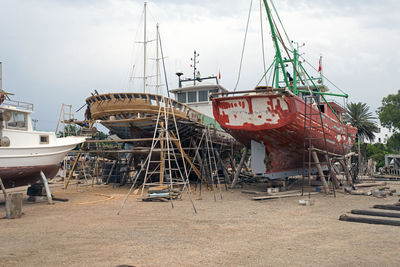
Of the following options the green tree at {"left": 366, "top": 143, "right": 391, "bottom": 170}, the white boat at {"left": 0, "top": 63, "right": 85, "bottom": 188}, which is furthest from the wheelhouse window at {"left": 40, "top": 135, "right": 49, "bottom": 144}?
the green tree at {"left": 366, "top": 143, "right": 391, "bottom": 170}

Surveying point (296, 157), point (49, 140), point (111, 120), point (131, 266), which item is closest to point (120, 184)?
point (111, 120)

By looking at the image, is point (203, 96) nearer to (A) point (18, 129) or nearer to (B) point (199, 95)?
(B) point (199, 95)

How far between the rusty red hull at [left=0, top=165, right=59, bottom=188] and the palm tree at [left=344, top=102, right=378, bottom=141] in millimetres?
40956

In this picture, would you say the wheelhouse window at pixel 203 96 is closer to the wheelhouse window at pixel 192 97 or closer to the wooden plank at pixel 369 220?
the wheelhouse window at pixel 192 97

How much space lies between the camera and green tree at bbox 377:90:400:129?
32.8 meters

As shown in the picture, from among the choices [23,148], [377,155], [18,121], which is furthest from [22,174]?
[377,155]

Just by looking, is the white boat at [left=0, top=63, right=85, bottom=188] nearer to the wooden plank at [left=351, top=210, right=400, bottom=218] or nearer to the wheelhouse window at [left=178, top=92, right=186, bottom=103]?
the wooden plank at [left=351, top=210, right=400, bottom=218]

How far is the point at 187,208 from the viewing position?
10188 mm

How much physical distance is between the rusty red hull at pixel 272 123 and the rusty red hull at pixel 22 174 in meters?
6.95

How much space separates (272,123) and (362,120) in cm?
3670

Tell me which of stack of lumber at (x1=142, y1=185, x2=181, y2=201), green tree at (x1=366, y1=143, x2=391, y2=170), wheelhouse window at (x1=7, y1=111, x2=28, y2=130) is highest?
wheelhouse window at (x1=7, y1=111, x2=28, y2=130)

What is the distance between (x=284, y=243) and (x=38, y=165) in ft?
29.5

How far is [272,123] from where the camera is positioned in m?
12.7

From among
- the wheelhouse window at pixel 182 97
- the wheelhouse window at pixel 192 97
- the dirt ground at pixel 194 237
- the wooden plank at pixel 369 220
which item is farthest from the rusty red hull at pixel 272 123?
the wheelhouse window at pixel 182 97
